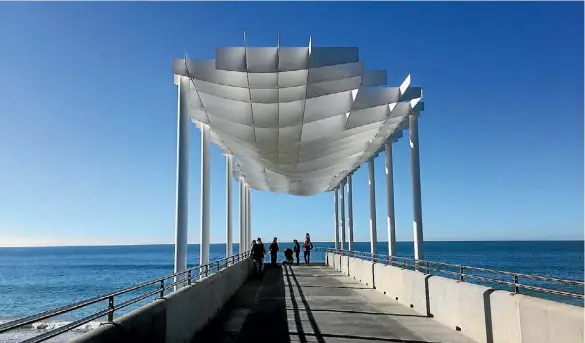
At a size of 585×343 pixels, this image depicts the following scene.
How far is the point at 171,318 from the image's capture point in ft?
25.8

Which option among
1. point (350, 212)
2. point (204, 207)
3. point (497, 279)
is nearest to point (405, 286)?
point (497, 279)

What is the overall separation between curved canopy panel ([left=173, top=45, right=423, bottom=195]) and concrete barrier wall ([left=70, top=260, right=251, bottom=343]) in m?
5.52

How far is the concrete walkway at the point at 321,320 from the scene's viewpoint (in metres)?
9.28

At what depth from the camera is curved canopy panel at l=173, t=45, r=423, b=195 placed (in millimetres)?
14320

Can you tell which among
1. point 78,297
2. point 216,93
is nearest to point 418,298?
point 216,93

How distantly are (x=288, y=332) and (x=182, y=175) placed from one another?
7033 mm

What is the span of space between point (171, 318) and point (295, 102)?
37.5ft

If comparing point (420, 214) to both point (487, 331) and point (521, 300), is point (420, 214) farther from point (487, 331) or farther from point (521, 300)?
point (521, 300)

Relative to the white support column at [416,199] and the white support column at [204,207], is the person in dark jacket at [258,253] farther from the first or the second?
the white support column at [416,199]

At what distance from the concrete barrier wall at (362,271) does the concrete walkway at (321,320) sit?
169 centimetres

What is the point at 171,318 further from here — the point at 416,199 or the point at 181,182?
the point at 416,199

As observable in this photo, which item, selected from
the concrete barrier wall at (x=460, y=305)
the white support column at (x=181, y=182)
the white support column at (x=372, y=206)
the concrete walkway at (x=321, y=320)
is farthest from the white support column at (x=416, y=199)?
the white support column at (x=372, y=206)

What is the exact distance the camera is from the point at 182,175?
15.6 meters

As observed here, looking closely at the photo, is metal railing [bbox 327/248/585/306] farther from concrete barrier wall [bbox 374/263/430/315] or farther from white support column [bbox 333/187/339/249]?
white support column [bbox 333/187/339/249]
